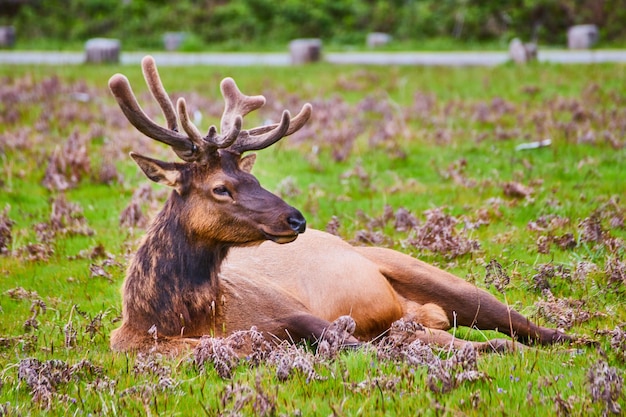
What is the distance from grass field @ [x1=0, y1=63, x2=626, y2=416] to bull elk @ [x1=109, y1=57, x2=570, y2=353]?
0.26 meters

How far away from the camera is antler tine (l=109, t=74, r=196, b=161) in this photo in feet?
19.8

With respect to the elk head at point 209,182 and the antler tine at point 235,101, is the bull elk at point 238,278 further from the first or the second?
the antler tine at point 235,101

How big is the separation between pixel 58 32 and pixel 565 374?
31.1 m

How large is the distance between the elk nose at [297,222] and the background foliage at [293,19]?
24.2 metres

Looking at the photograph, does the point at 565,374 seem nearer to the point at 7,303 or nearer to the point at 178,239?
the point at 178,239

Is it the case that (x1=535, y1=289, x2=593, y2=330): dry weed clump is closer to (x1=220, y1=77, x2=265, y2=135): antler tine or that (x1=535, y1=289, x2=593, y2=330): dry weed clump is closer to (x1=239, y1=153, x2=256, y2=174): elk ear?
(x1=239, y1=153, x2=256, y2=174): elk ear

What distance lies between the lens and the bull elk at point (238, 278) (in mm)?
5875

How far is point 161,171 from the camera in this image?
6.07 m

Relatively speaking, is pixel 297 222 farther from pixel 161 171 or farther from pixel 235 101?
pixel 235 101

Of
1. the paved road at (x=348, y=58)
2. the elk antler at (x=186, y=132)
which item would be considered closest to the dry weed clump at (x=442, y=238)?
the elk antler at (x=186, y=132)

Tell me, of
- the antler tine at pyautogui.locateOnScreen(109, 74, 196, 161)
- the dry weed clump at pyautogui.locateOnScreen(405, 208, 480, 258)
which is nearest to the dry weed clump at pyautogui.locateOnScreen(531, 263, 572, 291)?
→ the dry weed clump at pyautogui.locateOnScreen(405, 208, 480, 258)

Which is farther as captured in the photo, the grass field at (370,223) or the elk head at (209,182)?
the elk head at (209,182)

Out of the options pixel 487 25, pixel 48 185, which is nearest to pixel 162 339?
pixel 48 185

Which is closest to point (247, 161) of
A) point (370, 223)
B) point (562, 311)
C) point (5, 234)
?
point (562, 311)
